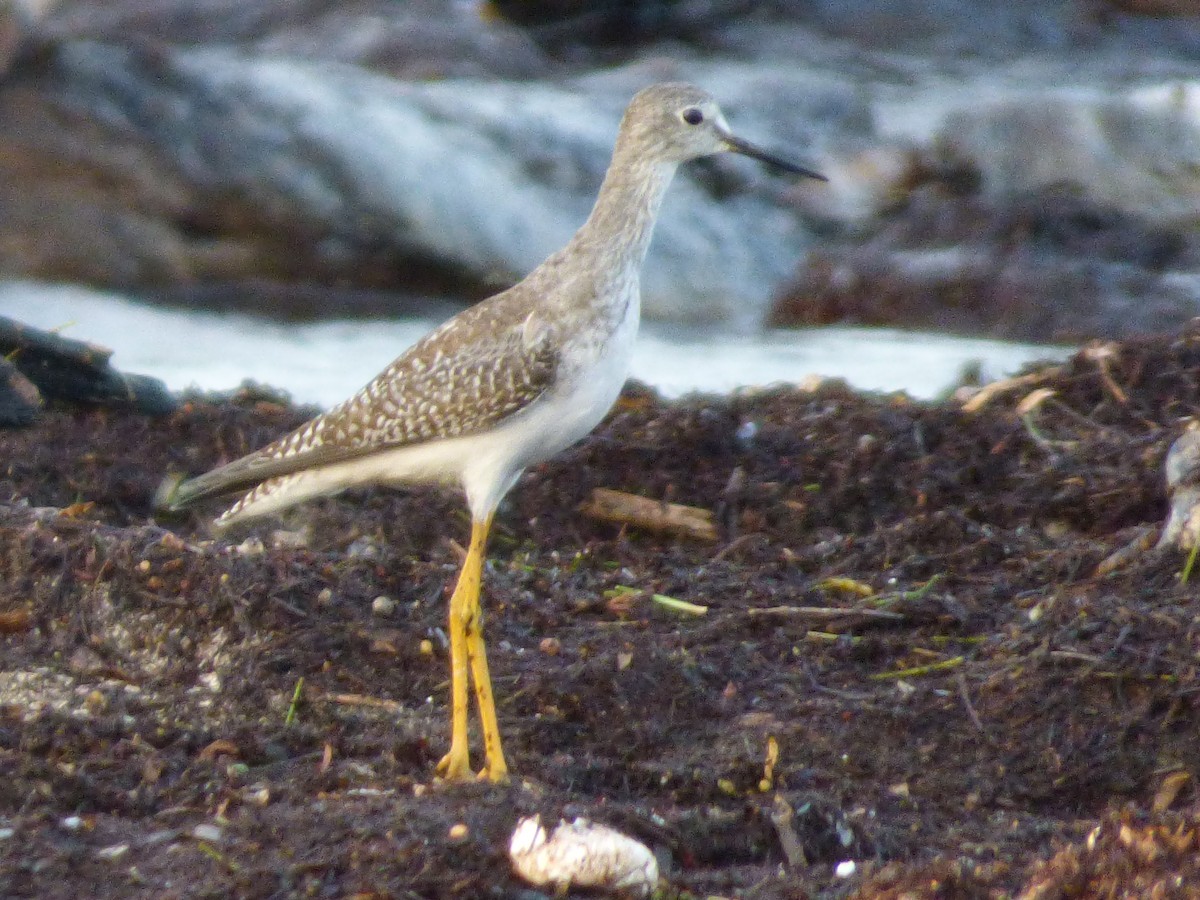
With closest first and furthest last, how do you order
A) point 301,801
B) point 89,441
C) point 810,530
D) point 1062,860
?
point 1062,860 < point 301,801 < point 810,530 < point 89,441

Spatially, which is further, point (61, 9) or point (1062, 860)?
point (61, 9)

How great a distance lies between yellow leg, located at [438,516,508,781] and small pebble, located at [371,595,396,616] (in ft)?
0.74

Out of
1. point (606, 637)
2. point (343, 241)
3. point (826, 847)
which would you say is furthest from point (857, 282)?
point (826, 847)

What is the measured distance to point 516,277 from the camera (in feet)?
40.7

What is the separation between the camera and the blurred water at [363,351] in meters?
10.0

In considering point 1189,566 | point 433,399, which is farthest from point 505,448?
point 1189,566

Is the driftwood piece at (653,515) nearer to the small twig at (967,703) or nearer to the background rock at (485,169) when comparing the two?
the small twig at (967,703)

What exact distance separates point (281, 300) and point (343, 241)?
668 millimetres

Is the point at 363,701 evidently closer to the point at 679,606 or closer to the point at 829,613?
the point at 679,606

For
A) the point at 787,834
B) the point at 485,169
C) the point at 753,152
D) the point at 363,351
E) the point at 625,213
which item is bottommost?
the point at 787,834

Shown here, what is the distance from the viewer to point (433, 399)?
4.80 m

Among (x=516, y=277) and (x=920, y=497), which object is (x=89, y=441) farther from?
(x=516, y=277)

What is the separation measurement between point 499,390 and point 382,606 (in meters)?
0.71

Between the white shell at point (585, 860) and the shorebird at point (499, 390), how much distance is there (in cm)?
94
